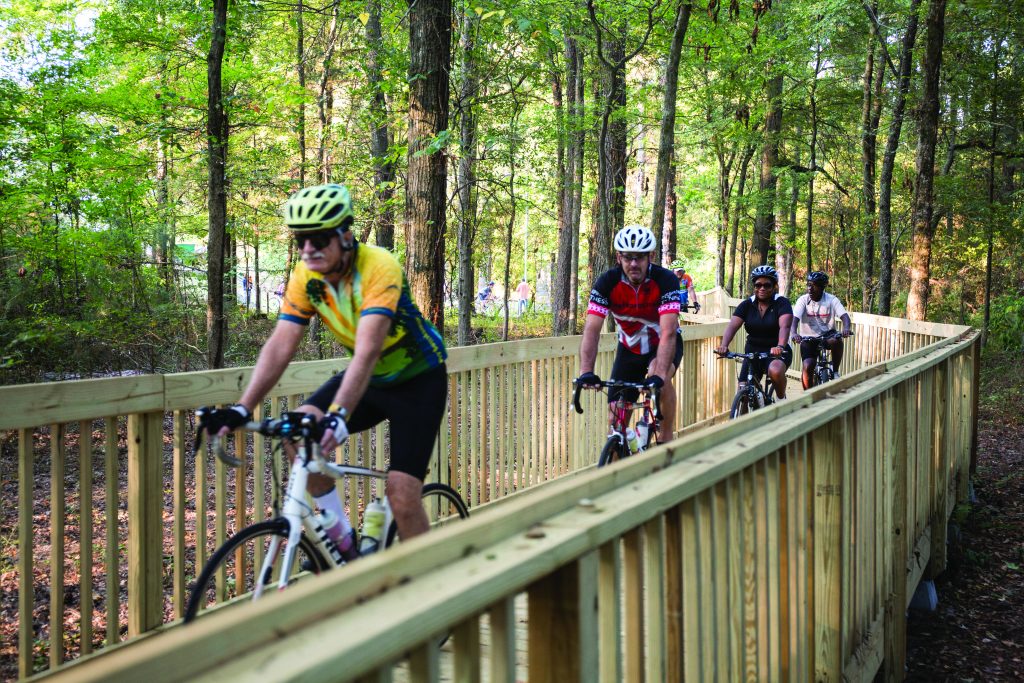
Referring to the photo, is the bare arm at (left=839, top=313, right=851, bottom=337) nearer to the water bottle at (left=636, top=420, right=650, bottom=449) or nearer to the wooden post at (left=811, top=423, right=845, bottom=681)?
the water bottle at (left=636, top=420, right=650, bottom=449)

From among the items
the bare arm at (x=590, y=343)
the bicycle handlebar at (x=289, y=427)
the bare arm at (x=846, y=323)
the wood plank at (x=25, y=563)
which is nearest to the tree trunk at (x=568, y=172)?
the bare arm at (x=846, y=323)

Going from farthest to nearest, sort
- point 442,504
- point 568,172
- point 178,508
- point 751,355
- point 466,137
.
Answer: point 568,172 → point 466,137 → point 751,355 → point 442,504 → point 178,508

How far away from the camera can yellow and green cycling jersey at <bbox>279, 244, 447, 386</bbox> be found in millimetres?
3883

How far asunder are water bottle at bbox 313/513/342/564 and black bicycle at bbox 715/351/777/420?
6.94 meters

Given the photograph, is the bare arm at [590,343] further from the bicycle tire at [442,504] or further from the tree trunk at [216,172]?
the tree trunk at [216,172]

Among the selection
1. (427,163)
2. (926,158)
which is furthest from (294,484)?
(926,158)

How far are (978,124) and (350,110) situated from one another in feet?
58.6

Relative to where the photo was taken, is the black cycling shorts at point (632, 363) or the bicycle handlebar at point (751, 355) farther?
the bicycle handlebar at point (751, 355)

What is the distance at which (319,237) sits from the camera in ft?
12.6

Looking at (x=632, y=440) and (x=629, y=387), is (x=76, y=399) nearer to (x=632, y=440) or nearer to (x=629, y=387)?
(x=629, y=387)

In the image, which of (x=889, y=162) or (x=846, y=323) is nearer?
(x=846, y=323)

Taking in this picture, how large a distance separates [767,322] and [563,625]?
9443mm

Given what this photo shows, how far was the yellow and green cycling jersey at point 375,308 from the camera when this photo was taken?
3883 mm

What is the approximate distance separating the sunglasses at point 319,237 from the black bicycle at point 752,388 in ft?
23.4
